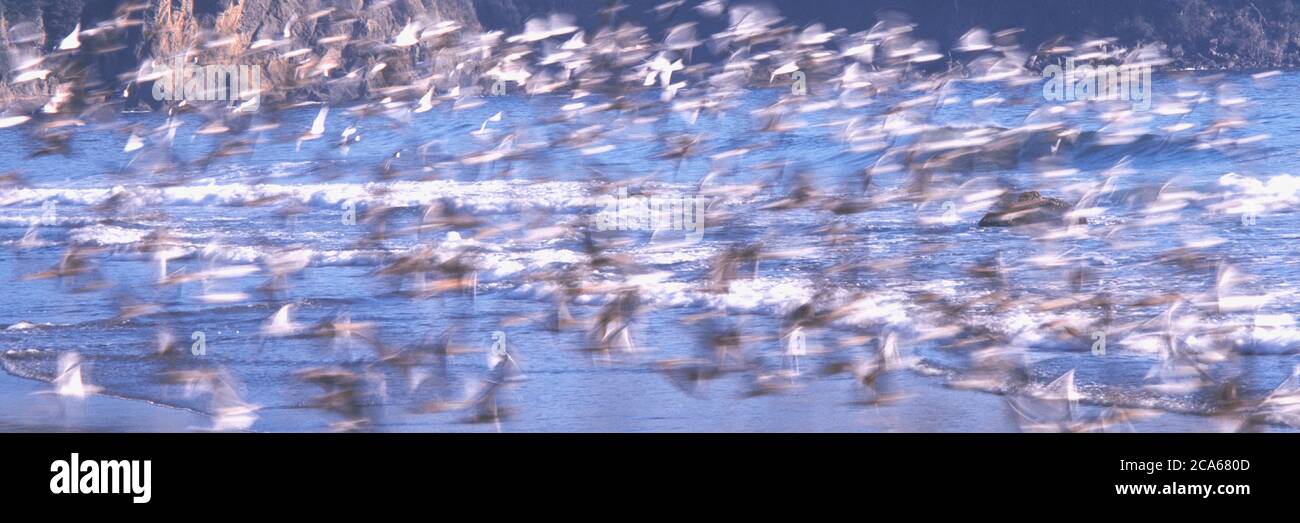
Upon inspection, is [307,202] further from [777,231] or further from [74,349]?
[74,349]

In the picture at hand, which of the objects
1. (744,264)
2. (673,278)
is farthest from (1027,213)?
(673,278)

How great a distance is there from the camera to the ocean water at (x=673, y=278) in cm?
621

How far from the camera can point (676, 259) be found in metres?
9.90

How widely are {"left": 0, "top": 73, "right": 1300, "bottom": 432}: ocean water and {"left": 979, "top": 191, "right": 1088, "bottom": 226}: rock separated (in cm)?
17

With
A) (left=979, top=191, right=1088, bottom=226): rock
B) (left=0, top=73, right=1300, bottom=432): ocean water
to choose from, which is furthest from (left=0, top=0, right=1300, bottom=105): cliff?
(left=979, top=191, right=1088, bottom=226): rock

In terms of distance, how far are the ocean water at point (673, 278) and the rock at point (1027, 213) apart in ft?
0.56

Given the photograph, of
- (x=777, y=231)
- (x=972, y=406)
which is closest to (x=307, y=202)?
(x=777, y=231)

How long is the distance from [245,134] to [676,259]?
50.0 ft

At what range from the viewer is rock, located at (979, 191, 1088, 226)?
11.8 meters

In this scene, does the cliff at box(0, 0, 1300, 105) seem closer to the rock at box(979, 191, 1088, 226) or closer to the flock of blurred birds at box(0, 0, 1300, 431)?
the flock of blurred birds at box(0, 0, 1300, 431)

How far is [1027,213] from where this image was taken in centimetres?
1206

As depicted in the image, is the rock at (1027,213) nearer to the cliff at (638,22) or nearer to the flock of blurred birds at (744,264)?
the flock of blurred birds at (744,264)

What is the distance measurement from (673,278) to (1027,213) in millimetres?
4353

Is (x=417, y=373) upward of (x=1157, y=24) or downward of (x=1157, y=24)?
downward
